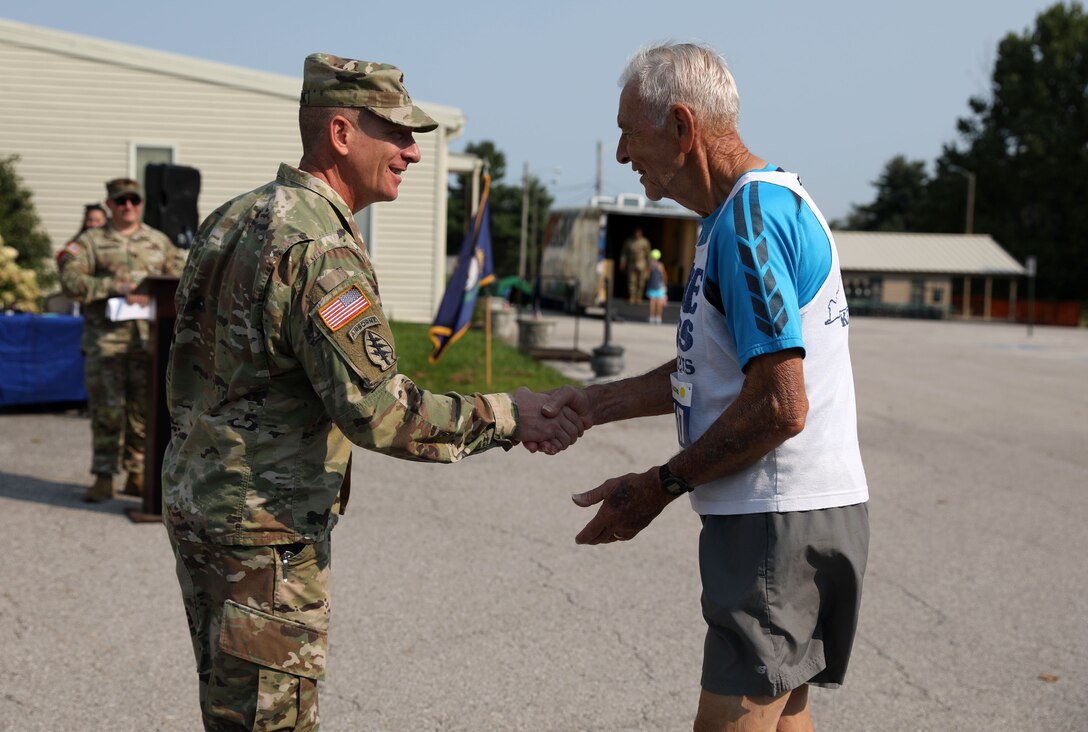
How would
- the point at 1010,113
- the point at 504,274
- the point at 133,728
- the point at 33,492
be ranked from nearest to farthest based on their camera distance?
the point at 133,728 < the point at 33,492 < the point at 1010,113 < the point at 504,274

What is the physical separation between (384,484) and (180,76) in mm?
14788

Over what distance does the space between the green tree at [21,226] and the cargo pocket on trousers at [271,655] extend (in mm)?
18704

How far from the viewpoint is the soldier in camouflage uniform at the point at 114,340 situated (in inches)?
312

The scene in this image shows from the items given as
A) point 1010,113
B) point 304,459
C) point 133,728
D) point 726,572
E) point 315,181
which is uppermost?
point 1010,113

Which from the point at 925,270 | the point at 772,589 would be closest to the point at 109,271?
the point at 772,589

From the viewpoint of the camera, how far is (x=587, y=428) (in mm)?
3297

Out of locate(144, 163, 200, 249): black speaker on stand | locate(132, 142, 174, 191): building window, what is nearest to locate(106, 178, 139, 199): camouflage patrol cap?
locate(144, 163, 200, 249): black speaker on stand

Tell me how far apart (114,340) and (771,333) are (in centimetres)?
656

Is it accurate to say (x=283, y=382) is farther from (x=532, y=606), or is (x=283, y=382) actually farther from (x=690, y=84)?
(x=532, y=606)

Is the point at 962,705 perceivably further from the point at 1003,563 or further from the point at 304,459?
the point at 304,459

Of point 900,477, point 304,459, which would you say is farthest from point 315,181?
point 900,477

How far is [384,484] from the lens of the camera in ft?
28.8

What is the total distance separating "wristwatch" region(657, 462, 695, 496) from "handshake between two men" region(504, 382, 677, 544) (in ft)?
0.04

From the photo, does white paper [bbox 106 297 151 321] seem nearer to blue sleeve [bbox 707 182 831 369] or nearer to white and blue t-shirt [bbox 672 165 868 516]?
white and blue t-shirt [bbox 672 165 868 516]
